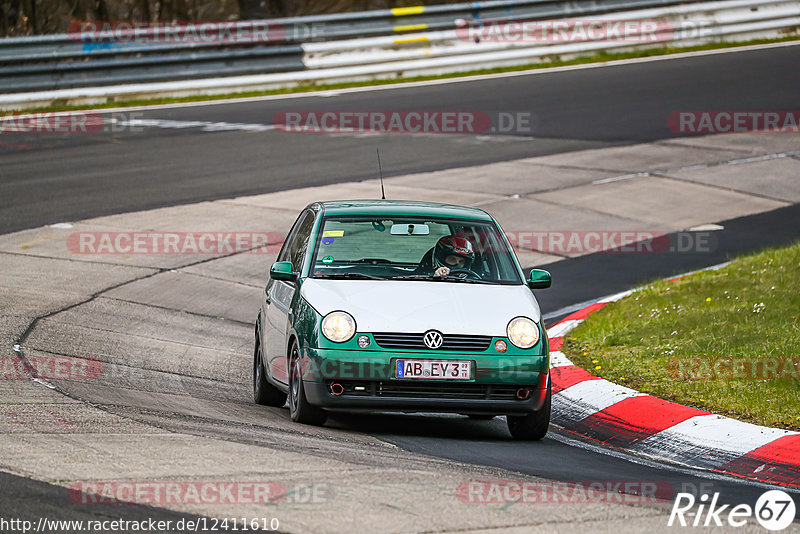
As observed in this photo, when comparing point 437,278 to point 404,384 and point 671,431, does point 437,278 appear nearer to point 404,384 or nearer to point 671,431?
point 404,384

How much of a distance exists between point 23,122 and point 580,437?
1687 centimetres

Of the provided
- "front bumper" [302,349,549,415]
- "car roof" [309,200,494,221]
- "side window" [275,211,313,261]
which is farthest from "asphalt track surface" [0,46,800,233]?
"front bumper" [302,349,549,415]

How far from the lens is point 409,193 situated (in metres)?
16.8

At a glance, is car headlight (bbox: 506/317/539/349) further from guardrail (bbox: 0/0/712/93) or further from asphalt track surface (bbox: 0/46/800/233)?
guardrail (bbox: 0/0/712/93)

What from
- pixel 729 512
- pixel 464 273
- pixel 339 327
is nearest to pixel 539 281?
pixel 464 273

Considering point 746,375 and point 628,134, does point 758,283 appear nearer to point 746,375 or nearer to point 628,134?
point 746,375

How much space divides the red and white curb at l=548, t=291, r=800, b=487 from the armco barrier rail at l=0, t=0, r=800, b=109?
16.8 metres

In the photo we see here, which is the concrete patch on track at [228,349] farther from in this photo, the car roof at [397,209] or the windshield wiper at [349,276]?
the car roof at [397,209]

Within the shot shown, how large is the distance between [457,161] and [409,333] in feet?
39.8

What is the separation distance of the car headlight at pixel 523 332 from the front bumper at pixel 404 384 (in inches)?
4.3

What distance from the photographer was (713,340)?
9.50 metres

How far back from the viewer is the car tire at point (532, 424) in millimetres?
7623

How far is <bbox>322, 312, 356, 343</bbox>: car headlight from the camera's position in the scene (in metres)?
7.37

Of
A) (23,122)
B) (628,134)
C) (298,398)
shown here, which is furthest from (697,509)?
(23,122)
